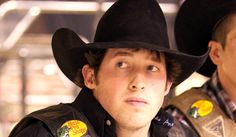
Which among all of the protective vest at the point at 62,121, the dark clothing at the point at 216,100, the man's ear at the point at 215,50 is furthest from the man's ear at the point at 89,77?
the man's ear at the point at 215,50

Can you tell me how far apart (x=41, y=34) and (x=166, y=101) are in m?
1.01

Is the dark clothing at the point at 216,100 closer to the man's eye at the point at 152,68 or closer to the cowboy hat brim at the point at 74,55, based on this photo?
the cowboy hat brim at the point at 74,55

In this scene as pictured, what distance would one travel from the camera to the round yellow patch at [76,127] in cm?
189

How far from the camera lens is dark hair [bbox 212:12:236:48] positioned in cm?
253

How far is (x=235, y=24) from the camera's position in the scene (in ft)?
8.24

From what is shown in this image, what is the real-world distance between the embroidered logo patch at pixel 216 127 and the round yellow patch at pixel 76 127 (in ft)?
2.28

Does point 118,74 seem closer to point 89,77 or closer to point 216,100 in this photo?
point 89,77

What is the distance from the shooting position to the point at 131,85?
1.88 meters

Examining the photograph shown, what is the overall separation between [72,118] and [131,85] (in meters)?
0.23

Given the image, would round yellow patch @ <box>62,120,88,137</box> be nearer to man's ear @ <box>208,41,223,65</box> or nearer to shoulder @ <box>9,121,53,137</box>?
shoulder @ <box>9,121,53,137</box>

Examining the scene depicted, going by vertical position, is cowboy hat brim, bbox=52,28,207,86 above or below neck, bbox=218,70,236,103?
above

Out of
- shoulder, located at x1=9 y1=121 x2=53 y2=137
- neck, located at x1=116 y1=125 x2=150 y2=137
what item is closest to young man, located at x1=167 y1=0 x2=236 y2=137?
neck, located at x1=116 y1=125 x2=150 y2=137

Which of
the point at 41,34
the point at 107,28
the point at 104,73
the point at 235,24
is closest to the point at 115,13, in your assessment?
the point at 107,28

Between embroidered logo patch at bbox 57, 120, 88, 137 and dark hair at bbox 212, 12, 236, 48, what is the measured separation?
34.9 inches
